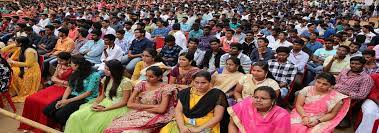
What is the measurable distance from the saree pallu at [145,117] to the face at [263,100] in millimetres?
922

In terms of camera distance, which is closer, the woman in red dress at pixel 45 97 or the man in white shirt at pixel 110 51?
the woman in red dress at pixel 45 97

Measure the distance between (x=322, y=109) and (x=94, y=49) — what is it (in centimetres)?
403

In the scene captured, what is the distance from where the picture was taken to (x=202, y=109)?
132 inches

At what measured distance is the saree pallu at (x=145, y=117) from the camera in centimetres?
357

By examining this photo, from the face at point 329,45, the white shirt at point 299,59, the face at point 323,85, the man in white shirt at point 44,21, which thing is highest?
the face at point 323,85

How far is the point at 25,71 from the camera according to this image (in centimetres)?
558

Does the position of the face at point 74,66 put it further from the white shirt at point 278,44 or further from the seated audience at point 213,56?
the white shirt at point 278,44

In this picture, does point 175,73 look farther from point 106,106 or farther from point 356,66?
point 356,66

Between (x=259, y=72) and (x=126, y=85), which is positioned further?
(x=126, y=85)

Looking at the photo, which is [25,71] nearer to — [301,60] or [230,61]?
[230,61]

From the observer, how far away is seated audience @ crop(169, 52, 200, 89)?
4.45 m

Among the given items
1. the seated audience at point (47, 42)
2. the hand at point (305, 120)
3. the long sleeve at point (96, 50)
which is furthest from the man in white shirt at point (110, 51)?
the hand at point (305, 120)

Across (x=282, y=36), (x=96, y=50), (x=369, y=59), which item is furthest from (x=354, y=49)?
(x=96, y=50)

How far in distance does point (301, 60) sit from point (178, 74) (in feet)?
6.32
